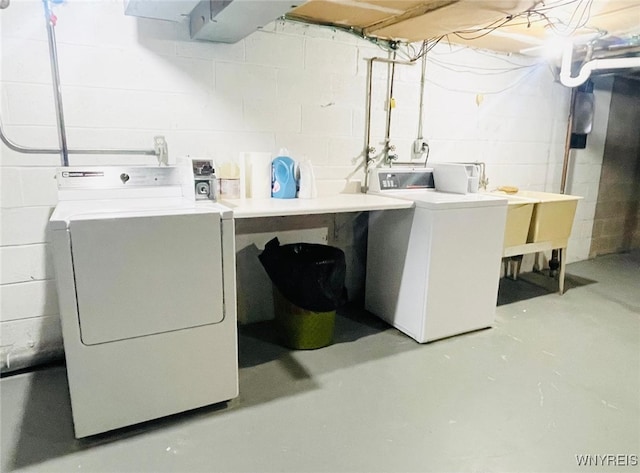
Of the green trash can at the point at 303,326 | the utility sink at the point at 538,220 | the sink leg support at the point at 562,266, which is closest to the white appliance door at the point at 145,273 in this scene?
the green trash can at the point at 303,326

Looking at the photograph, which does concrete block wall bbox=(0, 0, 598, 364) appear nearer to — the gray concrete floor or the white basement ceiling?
the white basement ceiling

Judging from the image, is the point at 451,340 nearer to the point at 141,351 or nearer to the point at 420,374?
the point at 420,374

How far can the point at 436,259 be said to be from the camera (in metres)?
2.48

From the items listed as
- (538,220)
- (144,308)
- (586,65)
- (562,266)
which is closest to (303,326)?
(144,308)

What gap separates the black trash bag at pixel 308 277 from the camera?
235 centimetres

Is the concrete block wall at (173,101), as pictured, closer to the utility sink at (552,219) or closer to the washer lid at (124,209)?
the washer lid at (124,209)

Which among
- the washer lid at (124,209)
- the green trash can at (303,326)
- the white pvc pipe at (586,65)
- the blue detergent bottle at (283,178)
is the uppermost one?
the white pvc pipe at (586,65)

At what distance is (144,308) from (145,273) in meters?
0.15

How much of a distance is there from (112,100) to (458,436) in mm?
2364

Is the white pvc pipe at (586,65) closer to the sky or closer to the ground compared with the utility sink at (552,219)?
closer to the sky

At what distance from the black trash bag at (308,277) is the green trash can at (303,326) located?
6 cm

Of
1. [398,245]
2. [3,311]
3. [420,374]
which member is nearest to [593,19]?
[398,245]

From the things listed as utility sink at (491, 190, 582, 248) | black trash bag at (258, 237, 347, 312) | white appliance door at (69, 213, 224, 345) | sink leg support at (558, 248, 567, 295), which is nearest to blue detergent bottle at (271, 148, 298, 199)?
black trash bag at (258, 237, 347, 312)

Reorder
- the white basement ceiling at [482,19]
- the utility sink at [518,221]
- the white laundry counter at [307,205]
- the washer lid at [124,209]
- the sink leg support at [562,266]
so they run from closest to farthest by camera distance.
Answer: the washer lid at [124,209] → the white laundry counter at [307,205] → the white basement ceiling at [482,19] → the utility sink at [518,221] → the sink leg support at [562,266]
